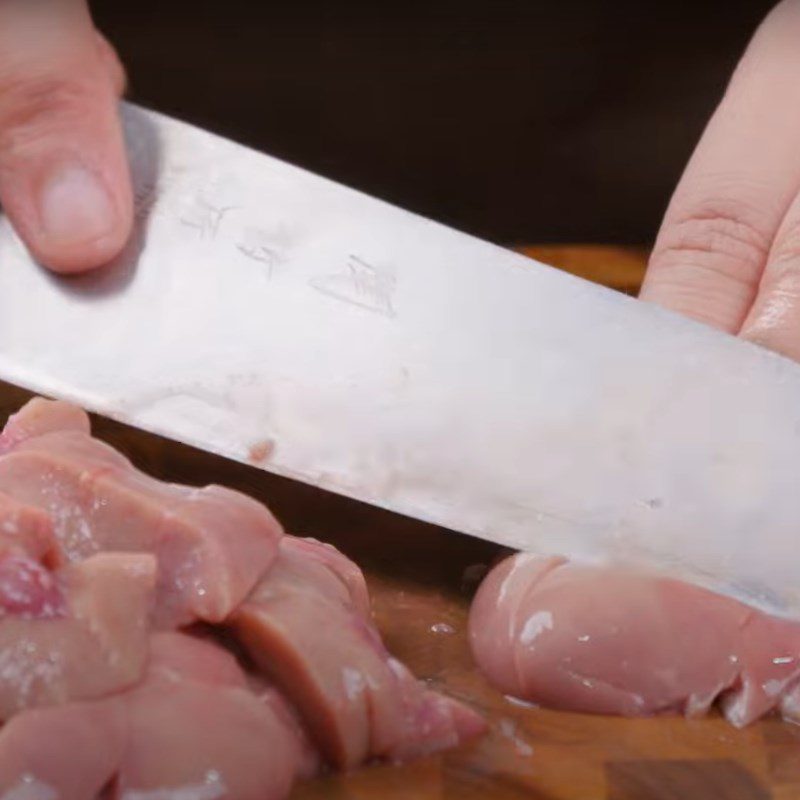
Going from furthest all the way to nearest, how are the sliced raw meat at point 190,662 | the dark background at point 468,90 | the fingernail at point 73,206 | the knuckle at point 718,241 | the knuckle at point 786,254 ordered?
the dark background at point 468,90 < the knuckle at point 718,241 < the knuckle at point 786,254 < the fingernail at point 73,206 < the sliced raw meat at point 190,662

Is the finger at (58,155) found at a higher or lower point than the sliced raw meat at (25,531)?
higher

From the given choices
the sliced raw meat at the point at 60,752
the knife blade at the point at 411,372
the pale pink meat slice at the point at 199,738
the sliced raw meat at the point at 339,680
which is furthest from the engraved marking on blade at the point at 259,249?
the sliced raw meat at the point at 60,752

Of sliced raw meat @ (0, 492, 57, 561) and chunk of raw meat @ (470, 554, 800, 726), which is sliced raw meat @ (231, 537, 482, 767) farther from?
sliced raw meat @ (0, 492, 57, 561)

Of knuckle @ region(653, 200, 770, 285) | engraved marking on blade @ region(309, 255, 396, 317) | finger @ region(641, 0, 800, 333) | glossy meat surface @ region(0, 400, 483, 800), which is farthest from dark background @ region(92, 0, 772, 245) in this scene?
glossy meat surface @ region(0, 400, 483, 800)

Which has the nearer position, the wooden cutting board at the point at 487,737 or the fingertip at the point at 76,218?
the wooden cutting board at the point at 487,737

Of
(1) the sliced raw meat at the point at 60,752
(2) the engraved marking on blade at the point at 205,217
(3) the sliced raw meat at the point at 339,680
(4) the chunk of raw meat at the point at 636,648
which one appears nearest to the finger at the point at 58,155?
(2) the engraved marking on blade at the point at 205,217

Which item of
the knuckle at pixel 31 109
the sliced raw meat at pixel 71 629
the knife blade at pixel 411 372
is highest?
the knuckle at pixel 31 109

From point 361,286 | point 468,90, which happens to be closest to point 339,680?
point 361,286

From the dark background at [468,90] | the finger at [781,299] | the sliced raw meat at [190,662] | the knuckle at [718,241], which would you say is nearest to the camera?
the sliced raw meat at [190,662]

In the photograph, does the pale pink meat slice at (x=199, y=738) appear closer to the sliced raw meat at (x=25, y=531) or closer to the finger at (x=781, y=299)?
the sliced raw meat at (x=25, y=531)
